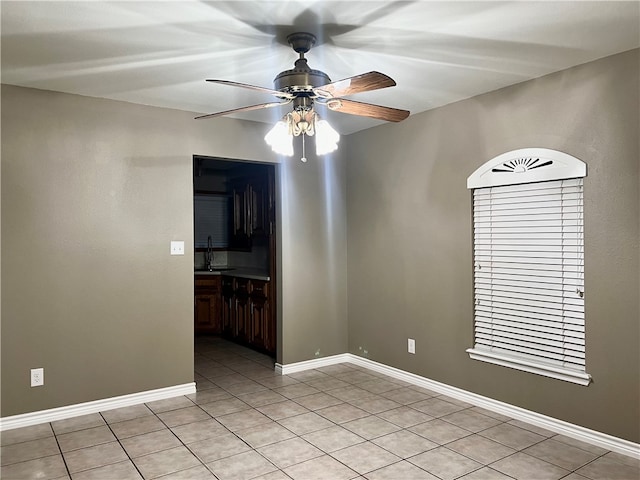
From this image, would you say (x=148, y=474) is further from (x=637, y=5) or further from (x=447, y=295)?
(x=637, y=5)

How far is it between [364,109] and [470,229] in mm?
1578

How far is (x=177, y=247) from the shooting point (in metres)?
4.00

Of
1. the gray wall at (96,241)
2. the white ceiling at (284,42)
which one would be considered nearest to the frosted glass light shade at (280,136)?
the white ceiling at (284,42)

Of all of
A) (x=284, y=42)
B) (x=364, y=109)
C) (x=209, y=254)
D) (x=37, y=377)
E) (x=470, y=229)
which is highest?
(x=284, y=42)

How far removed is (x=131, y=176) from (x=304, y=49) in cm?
192

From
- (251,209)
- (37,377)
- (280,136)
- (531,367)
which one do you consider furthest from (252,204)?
(531,367)

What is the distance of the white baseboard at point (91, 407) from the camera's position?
3.33m

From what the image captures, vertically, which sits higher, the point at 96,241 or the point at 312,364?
the point at 96,241

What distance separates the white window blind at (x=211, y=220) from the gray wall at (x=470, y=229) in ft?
9.14

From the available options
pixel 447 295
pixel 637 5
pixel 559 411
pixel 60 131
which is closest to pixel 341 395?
pixel 447 295

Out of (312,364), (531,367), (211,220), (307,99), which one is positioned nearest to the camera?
(307,99)

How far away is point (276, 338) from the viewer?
483 cm

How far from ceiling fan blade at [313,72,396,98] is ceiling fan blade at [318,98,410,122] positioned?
10 cm

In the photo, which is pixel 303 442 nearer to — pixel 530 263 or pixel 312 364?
pixel 312 364
